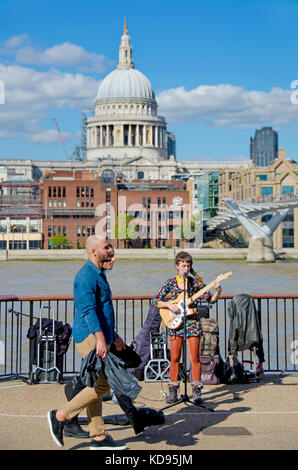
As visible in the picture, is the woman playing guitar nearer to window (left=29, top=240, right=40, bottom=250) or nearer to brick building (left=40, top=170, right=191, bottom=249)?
brick building (left=40, top=170, right=191, bottom=249)

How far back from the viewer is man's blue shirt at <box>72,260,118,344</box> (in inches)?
242

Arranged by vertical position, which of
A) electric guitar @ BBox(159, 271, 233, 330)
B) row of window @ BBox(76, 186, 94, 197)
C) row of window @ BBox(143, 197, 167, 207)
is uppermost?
row of window @ BBox(76, 186, 94, 197)

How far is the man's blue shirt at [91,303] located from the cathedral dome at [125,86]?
14871 cm

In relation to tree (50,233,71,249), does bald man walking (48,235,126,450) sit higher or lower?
lower

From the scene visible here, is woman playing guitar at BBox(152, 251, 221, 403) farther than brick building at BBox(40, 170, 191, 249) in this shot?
No

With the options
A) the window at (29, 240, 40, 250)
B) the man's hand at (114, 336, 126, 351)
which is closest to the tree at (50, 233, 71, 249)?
the window at (29, 240, 40, 250)

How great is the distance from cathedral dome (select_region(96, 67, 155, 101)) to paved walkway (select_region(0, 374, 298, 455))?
482 ft

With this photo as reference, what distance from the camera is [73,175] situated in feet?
352

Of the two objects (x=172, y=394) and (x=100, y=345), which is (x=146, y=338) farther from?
(x=100, y=345)

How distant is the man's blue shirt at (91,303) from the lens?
615cm

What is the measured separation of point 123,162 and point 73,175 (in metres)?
33.2

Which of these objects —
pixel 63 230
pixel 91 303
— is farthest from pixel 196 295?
pixel 63 230

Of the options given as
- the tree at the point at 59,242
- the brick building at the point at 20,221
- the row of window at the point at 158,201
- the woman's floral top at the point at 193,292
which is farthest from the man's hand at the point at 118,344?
the row of window at the point at 158,201

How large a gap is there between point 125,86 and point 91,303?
151863 millimetres
